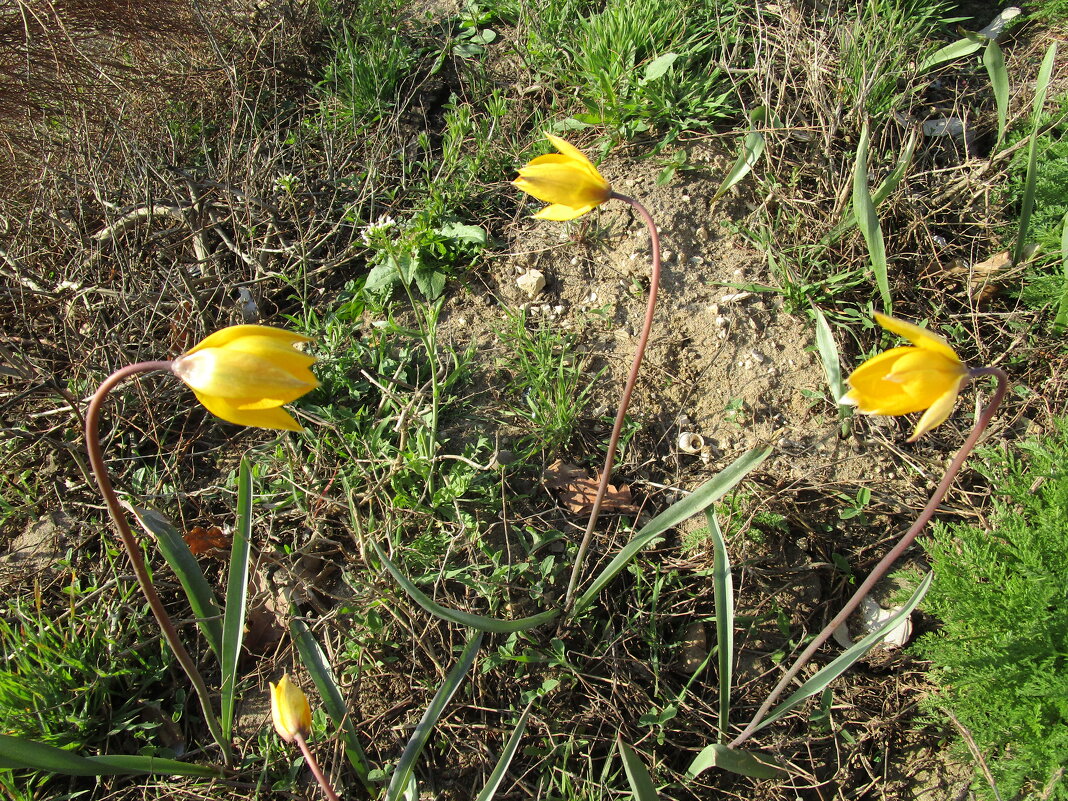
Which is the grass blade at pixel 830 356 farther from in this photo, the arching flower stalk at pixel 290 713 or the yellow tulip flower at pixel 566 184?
the arching flower stalk at pixel 290 713

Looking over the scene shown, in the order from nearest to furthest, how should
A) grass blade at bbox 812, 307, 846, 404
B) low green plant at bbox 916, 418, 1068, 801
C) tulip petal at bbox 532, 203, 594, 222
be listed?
1. tulip petal at bbox 532, 203, 594, 222
2. low green plant at bbox 916, 418, 1068, 801
3. grass blade at bbox 812, 307, 846, 404

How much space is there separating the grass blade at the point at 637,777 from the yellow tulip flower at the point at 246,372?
0.85 meters

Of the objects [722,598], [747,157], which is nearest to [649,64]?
[747,157]

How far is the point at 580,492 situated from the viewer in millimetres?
1994

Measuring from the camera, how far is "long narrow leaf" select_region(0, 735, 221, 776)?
1.24m

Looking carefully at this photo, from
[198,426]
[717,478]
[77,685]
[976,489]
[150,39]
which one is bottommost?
[77,685]

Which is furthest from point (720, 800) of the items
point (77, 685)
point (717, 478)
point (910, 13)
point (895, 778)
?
point (910, 13)

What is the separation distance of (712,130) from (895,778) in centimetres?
209

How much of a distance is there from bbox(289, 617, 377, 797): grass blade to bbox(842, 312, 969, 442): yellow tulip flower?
4.14 ft

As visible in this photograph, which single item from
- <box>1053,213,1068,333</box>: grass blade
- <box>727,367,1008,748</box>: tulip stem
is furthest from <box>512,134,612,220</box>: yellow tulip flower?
<box>1053,213,1068,333</box>: grass blade

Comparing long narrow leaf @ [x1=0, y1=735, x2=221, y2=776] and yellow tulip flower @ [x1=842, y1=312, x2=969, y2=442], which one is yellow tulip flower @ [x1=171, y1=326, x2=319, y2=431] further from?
yellow tulip flower @ [x1=842, y1=312, x2=969, y2=442]

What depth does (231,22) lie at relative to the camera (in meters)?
3.36

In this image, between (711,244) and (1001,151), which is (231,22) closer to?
(711,244)

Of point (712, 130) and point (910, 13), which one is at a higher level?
point (910, 13)
